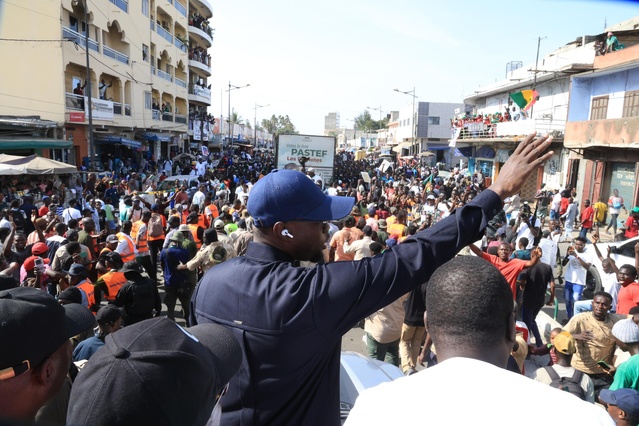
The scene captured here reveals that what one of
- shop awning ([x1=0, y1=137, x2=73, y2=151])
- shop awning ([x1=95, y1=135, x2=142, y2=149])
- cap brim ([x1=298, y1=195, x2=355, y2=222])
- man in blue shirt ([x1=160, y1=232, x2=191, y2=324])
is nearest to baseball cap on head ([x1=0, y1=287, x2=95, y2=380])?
cap brim ([x1=298, y1=195, x2=355, y2=222])

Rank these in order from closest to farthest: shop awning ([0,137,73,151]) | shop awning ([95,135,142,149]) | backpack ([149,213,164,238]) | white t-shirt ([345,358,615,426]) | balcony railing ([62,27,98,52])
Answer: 1. white t-shirt ([345,358,615,426])
2. backpack ([149,213,164,238])
3. shop awning ([0,137,73,151])
4. balcony railing ([62,27,98,52])
5. shop awning ([95,135,142,149])

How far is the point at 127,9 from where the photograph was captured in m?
26.2

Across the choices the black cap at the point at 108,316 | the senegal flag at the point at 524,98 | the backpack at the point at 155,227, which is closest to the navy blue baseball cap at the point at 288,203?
the black cap at the point at 108,316

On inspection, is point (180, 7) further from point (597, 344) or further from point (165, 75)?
point (597, 344)

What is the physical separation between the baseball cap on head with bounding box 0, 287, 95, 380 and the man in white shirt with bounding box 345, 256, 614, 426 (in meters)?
0.94

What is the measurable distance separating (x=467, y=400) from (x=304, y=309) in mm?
582

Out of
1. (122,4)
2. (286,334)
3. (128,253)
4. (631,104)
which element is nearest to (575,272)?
(128,253)

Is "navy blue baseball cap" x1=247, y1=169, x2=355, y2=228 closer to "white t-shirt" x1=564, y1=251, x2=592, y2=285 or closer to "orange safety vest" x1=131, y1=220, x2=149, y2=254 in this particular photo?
"white t-shirt" x1=564, y1=251, x2=592, y2=285

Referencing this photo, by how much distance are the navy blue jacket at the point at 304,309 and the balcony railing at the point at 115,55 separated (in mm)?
25432

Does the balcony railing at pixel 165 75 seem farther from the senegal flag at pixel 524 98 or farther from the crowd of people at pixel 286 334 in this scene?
the crowd of people at pixel 286 334

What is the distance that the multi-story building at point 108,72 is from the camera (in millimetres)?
18609

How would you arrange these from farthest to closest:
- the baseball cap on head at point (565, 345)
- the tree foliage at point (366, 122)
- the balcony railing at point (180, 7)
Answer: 1. the tree foliage at point (366, 122)
2. the balcony railing at point (180, 7)
3. the baseball cap on head at point (565, 345)

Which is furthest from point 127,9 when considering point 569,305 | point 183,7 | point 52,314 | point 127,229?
point 52,314

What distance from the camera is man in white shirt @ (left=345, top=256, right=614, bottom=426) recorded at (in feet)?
3.53
